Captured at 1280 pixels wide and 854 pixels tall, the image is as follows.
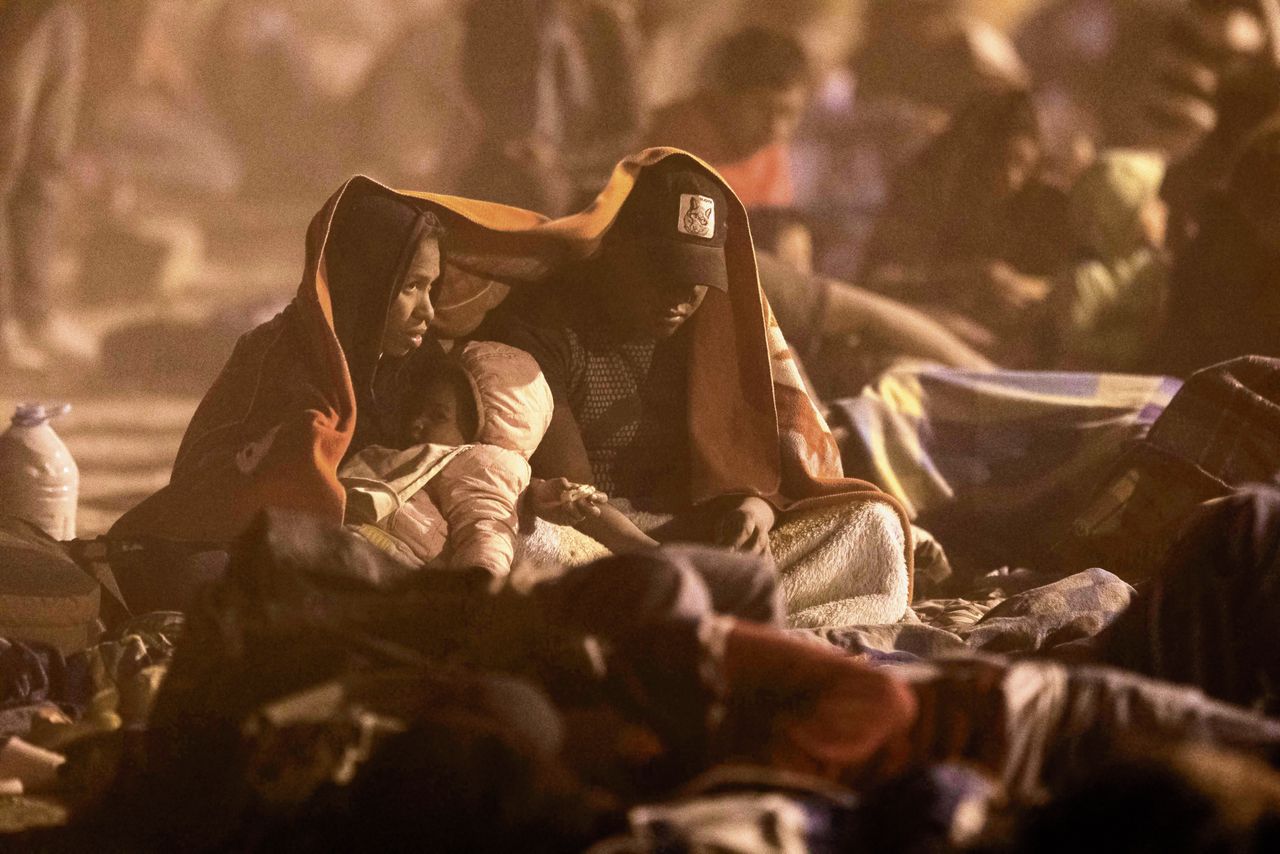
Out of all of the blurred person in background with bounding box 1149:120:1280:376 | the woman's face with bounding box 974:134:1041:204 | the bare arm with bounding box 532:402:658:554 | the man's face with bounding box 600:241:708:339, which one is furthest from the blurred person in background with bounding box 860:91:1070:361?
the bare arm with bounding box 532:402:658:554

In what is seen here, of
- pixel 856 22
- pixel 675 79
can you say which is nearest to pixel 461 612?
pixel 675 79

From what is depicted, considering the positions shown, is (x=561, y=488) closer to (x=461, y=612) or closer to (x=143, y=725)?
(x=461, y=612)

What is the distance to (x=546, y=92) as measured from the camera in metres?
6.93

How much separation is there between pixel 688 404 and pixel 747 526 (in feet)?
1.07

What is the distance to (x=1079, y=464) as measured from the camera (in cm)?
383

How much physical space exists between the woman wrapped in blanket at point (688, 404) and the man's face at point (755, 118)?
3.59m

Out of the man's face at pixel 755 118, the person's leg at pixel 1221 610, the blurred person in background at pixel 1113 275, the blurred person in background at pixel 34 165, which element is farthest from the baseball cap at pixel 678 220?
the blurred person in background at pixel 34 165

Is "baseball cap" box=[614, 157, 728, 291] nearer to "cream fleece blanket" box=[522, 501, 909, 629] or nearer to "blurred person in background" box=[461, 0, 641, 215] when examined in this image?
"cream fleece blanket" box=[522, 501, 909, 629]

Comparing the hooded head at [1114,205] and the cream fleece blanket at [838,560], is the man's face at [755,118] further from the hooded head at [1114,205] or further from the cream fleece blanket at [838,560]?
the cream fleece blanket at [838,560]

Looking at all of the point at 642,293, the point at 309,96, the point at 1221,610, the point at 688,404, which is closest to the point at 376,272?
the point at 642,293

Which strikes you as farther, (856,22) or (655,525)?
(856,22)

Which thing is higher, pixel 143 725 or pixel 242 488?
pixel 242 488

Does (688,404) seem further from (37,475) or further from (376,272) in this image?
(37,475)

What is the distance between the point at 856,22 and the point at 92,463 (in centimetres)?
652
